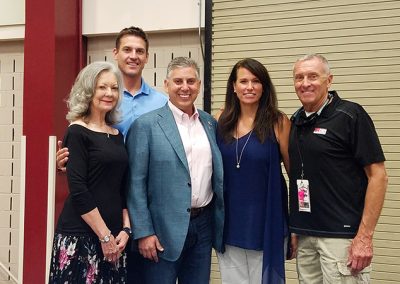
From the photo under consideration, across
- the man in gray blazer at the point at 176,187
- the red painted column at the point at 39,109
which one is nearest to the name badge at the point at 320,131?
the man in gray blazer at the point at 176,187

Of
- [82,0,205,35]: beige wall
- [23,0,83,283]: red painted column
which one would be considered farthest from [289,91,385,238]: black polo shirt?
[23,0,83,283]: red painted column

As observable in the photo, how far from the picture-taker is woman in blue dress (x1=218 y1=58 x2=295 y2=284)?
6.52ft

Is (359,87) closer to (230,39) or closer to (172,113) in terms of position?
(230,39)

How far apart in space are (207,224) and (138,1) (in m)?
2.38

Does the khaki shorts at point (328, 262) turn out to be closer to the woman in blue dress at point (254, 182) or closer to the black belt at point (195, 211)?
the woman in blue dress at point (254, 182)

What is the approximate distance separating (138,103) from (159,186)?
66 cm

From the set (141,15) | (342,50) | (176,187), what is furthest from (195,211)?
(141,15)

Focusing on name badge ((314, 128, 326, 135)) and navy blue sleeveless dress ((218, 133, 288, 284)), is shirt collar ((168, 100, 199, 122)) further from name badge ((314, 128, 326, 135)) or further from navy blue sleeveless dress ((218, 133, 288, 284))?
name badge ((314, 128, 326, 135))

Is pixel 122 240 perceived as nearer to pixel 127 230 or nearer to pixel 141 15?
pixel 127 230

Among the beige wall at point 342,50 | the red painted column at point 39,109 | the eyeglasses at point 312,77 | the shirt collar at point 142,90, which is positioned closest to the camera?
the eyeglasses at point 312,77

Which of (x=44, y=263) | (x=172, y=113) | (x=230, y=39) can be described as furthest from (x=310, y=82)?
(x=44, y=263)

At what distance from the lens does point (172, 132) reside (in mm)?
1980

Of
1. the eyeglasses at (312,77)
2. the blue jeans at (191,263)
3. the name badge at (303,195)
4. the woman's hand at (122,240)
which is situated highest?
the eyeglasses at (312,77)

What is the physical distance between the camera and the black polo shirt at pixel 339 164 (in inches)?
71.3
